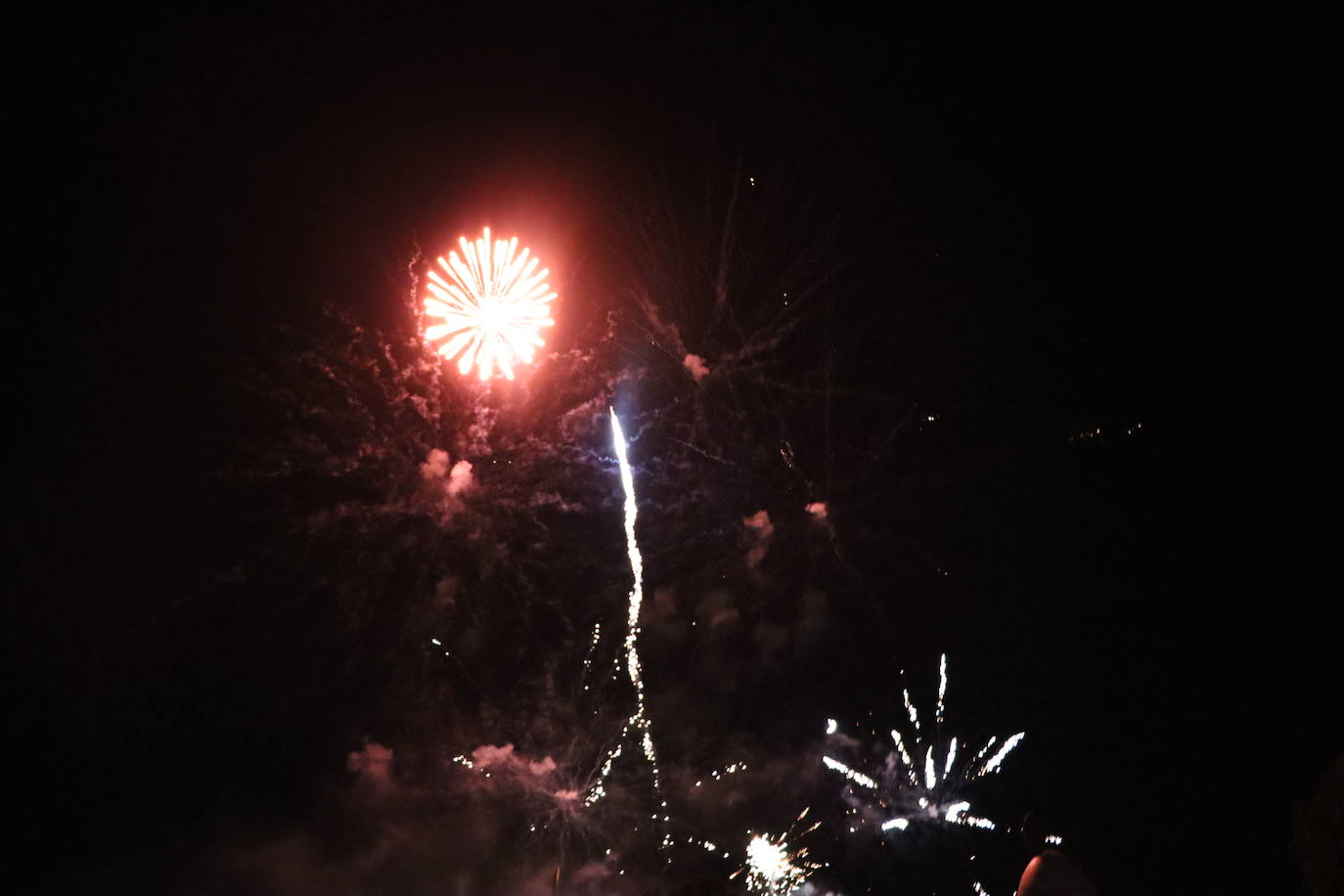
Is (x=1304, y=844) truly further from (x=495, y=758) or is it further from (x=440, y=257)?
(x=495, y=758)

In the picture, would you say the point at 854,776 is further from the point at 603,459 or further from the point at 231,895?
the point at 231,895

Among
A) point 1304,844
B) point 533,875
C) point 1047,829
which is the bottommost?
point 1304,844

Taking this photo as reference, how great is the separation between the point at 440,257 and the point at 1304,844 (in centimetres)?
889

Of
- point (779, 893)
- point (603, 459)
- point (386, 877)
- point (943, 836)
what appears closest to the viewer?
point (603, 459)

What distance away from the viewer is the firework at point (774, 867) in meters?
18.1

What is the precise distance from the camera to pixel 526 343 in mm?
9445

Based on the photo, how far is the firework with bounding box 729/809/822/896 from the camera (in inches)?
713

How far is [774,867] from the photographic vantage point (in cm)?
1889

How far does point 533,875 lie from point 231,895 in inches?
230

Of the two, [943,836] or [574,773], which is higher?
[574,773]

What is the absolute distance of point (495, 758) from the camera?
15.2m

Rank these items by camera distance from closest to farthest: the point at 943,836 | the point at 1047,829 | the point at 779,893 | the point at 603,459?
the point at 1047,829 < the point at 603,459 < the point at 779,893 < the point at 943,836

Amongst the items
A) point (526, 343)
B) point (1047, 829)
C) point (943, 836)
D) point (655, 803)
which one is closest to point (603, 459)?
point (526, 343)

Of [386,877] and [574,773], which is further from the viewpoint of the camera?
[386,877]
